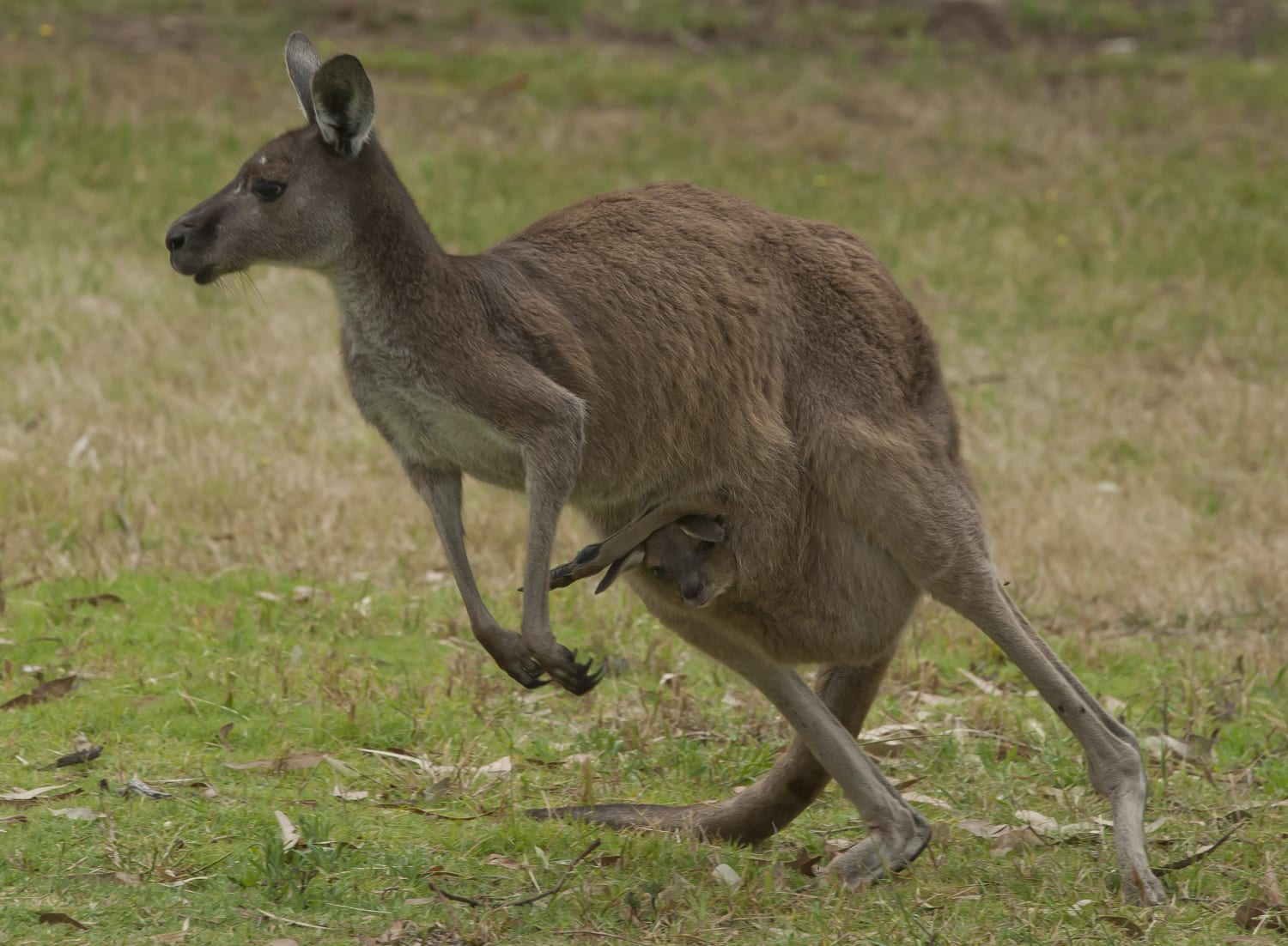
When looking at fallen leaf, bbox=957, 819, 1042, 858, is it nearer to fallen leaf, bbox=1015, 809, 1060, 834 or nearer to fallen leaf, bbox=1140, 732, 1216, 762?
fallen leaf, bbox=1015, 809, 1060, 834

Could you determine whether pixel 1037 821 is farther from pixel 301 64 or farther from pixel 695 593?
pixel 301 64

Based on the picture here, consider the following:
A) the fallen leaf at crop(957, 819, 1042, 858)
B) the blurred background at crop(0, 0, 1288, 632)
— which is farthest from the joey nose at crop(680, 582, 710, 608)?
the blurred background at crop(0, 0, 1288, 632)

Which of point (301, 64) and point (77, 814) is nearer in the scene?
point (301, 64)

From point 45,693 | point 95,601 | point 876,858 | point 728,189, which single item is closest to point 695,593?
point 876,858

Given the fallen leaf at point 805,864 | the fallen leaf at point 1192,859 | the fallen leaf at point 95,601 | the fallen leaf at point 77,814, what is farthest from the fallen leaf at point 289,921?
the fallen leaf at point 95,601

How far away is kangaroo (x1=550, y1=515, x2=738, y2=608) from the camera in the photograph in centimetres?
395

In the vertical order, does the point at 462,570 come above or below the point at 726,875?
above

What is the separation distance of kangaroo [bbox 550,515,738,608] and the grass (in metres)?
0.62

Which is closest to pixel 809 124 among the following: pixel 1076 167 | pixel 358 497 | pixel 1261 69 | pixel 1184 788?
pixel 1076 167

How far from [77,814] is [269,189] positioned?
1555mm

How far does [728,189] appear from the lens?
34.5 feet

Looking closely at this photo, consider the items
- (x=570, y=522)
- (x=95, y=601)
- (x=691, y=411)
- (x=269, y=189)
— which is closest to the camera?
(x=269, y=189)

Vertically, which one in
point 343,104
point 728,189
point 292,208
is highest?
point 343,104

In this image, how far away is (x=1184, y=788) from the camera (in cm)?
469
